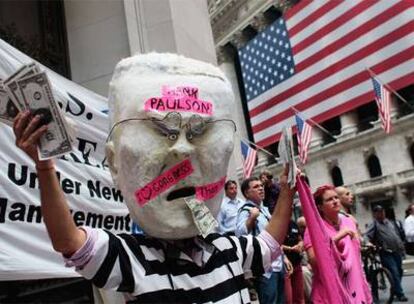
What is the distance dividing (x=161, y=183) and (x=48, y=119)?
1.91 ft

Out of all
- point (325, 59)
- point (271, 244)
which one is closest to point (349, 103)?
point (325, 59)

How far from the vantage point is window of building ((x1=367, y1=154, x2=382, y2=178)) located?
116 feet

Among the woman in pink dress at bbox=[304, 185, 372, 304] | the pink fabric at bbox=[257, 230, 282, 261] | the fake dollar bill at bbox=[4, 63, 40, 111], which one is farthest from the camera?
the woman in pink dress at bbox=[304, 185, 372, 304]

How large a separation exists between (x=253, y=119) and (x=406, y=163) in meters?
10.3

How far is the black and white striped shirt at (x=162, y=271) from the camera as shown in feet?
6.57

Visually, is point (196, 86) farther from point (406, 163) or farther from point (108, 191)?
point (406, 163)

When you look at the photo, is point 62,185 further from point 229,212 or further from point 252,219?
point 229,212

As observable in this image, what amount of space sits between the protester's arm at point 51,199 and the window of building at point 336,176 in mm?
37594

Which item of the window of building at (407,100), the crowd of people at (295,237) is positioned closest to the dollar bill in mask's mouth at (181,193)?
the crowd of people at (295,237)

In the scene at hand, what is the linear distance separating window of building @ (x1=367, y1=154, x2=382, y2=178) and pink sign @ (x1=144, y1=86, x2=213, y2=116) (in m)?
35.0

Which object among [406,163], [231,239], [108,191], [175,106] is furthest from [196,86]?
[406,163]

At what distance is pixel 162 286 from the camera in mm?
2027

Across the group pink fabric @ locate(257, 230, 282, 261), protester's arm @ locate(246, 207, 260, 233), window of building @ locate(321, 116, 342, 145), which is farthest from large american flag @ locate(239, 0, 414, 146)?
pink fabric @ locate(257, 230, 282, 261)

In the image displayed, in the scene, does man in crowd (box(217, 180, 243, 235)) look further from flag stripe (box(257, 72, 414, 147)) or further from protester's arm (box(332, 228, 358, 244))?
flag stripe (box(257, 72, 414, 147))
